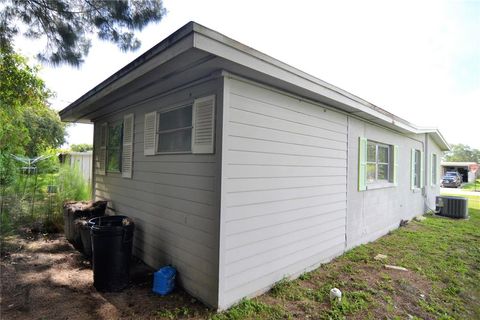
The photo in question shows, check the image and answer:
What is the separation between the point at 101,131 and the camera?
235 inches

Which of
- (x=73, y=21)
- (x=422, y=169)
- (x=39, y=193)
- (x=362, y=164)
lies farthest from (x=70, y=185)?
(x=422, y=169)

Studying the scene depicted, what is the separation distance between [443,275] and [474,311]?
1.04m

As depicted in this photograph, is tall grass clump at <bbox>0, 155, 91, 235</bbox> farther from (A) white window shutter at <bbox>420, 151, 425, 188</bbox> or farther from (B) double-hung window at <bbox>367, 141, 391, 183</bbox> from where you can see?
(A) white window shutter at <bbox>420, 151, 425, 188</bbox>

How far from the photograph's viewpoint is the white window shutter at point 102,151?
5652mm

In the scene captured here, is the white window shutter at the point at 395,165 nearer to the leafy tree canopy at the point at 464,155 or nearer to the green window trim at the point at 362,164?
the green window trim at the point at 362,164

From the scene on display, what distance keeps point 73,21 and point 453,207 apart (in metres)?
11.9

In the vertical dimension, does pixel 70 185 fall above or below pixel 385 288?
above

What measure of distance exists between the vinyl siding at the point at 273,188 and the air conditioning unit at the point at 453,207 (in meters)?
7.16

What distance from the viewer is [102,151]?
19.1 feet

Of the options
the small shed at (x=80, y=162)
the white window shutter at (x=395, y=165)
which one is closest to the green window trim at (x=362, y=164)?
the white window shutter at (x=395, y=165)

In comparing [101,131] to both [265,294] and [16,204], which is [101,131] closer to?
[16,204]

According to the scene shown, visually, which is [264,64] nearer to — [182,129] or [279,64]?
[279,64]

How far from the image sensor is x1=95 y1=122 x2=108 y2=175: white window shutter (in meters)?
5.65

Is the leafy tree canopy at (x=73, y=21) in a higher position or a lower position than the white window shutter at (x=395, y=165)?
higher
